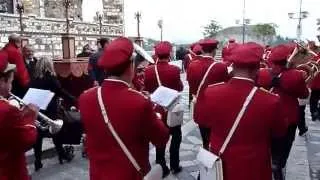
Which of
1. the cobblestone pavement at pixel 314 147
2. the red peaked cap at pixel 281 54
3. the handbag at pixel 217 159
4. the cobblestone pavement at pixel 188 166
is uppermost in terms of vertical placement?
the red peaked cap at pixel 281 54

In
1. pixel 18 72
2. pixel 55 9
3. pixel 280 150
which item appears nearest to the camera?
pixel 280 150

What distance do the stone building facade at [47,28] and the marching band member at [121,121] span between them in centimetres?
1578

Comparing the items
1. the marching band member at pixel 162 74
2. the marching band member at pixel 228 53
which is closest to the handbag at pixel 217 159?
the marching band member at pixel 228 53

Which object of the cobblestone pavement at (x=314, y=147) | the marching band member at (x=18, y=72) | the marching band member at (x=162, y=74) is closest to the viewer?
the marching band member at (x=162, y=74)

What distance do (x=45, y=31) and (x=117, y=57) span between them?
73.4 ft

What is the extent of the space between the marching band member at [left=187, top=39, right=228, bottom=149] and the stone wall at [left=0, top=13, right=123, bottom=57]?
1457 centimetres

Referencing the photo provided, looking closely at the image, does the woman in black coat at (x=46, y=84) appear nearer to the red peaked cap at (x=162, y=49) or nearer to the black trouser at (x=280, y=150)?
the red peaked cap at (x=162, y=49)

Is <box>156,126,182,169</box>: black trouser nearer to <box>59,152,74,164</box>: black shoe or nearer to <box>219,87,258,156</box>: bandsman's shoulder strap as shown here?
<box>59,152,74,164</box>: black shoe

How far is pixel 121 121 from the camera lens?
3.25m

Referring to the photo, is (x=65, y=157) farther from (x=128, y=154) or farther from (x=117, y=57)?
(x=117, y=57)

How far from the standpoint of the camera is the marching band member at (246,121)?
3434 mm

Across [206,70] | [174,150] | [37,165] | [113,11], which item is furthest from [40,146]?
[113,11]

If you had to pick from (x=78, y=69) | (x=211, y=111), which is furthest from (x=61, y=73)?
(x=211, y=111)

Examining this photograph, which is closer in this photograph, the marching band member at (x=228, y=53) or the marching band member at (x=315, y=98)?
the marching band member at (x=228, y=53)
